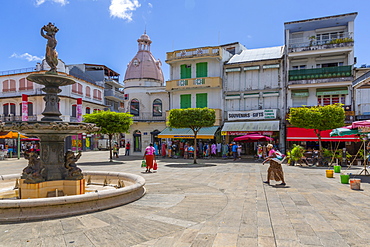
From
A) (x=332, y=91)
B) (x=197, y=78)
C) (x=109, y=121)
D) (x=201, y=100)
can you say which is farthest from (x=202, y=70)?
(x=332, y=91)

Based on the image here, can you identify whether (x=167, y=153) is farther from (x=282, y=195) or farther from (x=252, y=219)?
(x=252, y=219)

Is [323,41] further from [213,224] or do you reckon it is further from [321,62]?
[213,224]

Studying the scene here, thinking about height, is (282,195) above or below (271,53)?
below

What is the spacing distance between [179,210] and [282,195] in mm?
3730

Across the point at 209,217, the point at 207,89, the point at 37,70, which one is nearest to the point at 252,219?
the point at 209,217

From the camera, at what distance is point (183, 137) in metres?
29.2

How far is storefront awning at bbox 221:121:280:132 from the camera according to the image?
26594 mm

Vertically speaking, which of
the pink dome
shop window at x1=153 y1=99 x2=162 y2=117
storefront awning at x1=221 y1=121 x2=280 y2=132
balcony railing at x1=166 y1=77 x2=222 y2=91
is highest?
the pink dome

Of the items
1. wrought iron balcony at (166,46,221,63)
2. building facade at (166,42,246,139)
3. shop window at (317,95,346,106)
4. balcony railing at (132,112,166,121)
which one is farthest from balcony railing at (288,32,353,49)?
balcony railing at (132,112,166,121)

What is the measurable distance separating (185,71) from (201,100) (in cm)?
368

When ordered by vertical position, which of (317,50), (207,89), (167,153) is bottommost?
(167,153)

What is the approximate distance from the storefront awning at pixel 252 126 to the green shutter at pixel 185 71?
23.0 ft

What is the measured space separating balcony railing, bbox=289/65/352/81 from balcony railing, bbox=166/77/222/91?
711 cm

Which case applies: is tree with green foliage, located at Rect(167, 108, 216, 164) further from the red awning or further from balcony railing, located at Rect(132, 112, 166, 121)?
balcony railing, located at Rect(132, 112, 166, 121)
